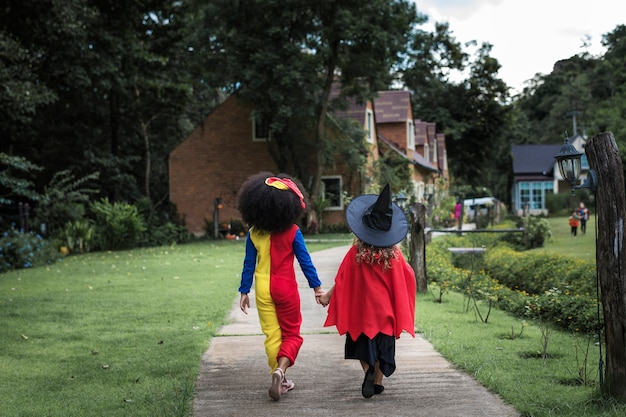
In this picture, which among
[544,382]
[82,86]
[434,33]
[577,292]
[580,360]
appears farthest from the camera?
[434,33]

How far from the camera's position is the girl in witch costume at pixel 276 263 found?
543cm

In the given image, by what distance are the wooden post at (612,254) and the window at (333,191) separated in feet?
88.0

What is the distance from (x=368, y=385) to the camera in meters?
5.20

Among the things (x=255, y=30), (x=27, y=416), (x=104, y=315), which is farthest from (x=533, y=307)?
(x=255, y=30)

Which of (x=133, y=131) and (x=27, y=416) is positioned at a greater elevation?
(x=133, y=131)

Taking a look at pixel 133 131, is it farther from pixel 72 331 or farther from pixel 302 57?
pixel 72 331

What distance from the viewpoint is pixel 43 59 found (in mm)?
23375

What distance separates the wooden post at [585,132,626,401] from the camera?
4707 mm

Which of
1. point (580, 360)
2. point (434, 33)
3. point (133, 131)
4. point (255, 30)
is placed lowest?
point (580, 360)

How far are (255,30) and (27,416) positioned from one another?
25.1 m

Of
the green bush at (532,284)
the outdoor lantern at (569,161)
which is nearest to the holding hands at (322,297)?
the outdoor lantern at (569,161)

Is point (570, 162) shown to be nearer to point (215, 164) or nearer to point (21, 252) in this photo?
point (21, 252)

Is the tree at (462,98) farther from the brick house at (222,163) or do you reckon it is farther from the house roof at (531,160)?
the brick house at (222,163)

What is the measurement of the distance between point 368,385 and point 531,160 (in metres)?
55.4
